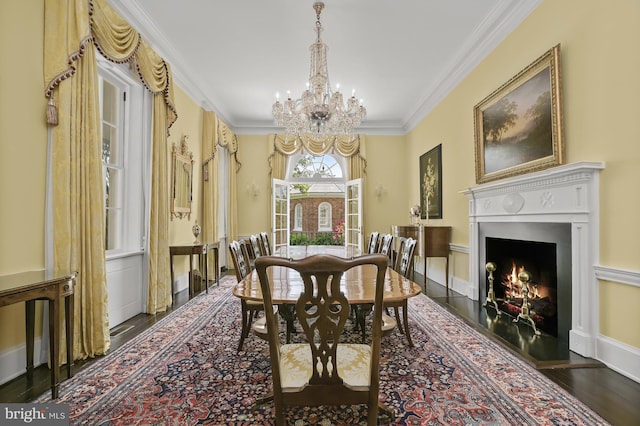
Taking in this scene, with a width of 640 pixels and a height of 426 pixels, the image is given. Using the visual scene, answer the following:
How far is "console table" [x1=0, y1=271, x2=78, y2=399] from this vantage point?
1.80m

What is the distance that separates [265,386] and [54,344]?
4.26 feet

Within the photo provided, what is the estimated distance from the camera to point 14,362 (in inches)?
86.0

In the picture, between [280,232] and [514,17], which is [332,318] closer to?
[514,17]

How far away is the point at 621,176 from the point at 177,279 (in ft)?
16.6

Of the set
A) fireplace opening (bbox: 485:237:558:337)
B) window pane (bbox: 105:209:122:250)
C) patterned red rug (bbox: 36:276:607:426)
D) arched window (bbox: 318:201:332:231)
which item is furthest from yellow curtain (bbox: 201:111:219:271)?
arched window (bbox: 318:201:332:231)

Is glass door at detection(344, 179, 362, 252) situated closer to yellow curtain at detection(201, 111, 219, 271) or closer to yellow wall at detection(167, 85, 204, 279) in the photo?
yellow curtain at detection(201, 111, 219, 271)

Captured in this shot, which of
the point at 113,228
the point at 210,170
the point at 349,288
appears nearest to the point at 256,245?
the point at 113,228

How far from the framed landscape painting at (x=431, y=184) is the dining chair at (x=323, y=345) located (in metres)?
4.58

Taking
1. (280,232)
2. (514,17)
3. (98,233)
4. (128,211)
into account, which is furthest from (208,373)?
(280,232)

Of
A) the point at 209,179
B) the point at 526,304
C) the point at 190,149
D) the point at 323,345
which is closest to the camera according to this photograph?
the point at 323,345

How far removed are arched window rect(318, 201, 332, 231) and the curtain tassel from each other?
11.6 metres

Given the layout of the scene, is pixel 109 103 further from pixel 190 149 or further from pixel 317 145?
pixel 317 145

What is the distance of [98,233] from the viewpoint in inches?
105

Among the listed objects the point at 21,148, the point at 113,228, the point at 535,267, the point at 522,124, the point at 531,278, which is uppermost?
the point at 522,124
